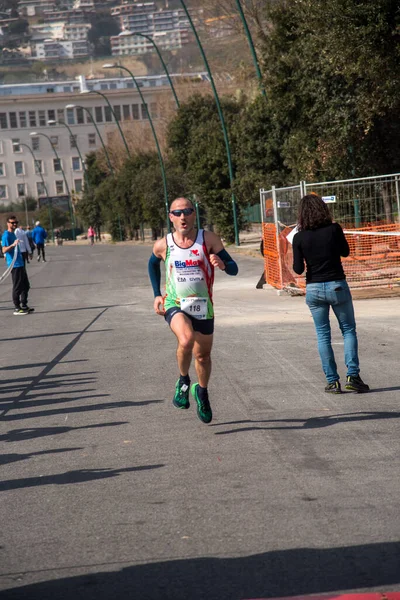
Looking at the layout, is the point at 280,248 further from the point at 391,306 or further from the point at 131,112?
the point at 131,112

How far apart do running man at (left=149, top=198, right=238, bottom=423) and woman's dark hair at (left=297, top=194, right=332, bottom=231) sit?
1.49m

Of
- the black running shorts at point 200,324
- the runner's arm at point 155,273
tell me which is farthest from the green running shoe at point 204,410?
the runner's arm at point 155,273

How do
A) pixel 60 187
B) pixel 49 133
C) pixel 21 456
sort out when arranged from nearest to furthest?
1. pixel 21 456
2. pixel 49 133
3. pixel 60 187

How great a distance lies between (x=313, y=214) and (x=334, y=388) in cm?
155

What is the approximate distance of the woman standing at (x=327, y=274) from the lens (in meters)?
9.29

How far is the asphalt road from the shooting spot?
4.63 m

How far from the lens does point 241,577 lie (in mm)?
4539

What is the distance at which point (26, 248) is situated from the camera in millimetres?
22125

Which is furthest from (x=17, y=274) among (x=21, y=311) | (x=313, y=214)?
(x=313, y=214)

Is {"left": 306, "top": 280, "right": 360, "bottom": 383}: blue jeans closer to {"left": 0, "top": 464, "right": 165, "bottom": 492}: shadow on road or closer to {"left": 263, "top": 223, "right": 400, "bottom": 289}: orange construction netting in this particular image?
{"left": 0, "top": 464, "right": 165, "bottom": 492}: shadow on road

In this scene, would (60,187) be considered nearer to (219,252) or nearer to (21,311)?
(21,311)

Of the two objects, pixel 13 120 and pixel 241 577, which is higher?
pixel 13 120

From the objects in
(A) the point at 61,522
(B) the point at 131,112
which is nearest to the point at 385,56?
(A) the point at 61,522

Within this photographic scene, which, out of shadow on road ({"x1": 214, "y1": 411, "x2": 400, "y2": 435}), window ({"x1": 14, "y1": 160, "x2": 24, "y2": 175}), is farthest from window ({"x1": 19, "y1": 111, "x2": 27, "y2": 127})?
shadow on road ({"x1": 214, "y1": 411, "x2": 400, "y2": 435})
